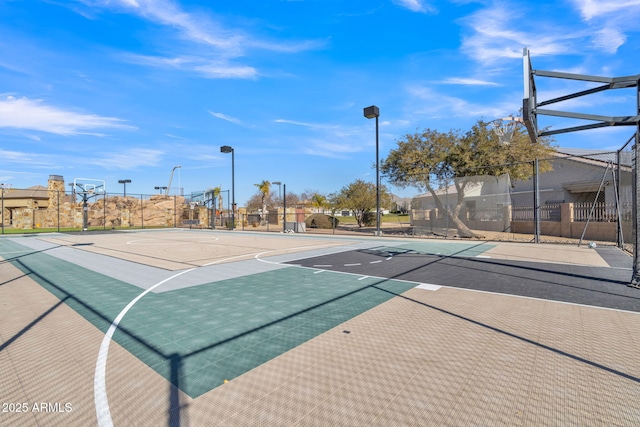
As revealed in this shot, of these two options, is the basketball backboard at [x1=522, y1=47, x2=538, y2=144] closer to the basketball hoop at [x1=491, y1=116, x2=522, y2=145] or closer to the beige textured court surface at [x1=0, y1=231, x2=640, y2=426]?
the beige textured court surface at [x1=0, y1=231, x2=640, y2=426]

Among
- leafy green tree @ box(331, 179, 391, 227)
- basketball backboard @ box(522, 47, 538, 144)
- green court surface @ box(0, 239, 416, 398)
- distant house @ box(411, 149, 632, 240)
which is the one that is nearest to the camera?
green court surface @ box(0, 239, 416, 398)

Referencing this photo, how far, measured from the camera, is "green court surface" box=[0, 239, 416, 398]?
354 cm

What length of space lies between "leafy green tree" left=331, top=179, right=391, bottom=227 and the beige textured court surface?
31.0 meters

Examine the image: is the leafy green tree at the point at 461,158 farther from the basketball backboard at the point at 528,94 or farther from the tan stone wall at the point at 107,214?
the tan stone wall at the point at 107,214

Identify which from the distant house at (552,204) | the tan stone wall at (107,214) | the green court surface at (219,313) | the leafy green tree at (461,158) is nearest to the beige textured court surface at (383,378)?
the green court surface at (219,313)

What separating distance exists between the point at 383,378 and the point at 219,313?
3017 millimetres

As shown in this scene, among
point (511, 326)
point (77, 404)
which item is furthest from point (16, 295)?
point (511, 326)

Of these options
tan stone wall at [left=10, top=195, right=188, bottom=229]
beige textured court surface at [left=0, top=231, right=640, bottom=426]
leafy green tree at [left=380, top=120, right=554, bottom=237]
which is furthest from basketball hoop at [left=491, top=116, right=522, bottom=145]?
tan stone wall at [left=10, top=195, right=188, bottom=229]

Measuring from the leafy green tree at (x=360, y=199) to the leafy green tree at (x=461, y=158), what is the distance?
13.3m

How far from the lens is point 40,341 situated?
13.5 ft

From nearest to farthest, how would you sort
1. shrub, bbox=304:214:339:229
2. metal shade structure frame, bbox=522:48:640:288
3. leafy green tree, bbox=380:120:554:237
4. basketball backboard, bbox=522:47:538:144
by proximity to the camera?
metal shade structure frame, bbox=522:48:640:288 < basketball backboard, bbox=522:47:538:144 < leafy green tree, bbox=380:120:554:237 < shrub, bbox=304:214:339:229

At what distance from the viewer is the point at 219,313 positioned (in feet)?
17.0

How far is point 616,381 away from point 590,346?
2.87ft

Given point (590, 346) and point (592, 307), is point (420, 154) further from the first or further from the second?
point (590, 346)
